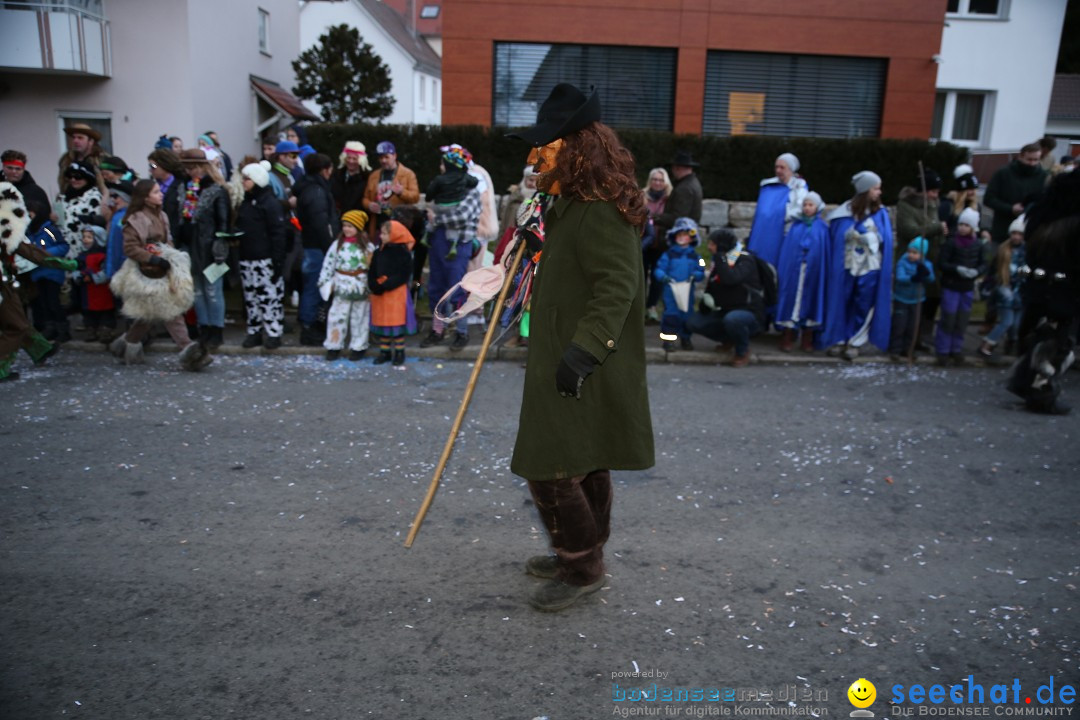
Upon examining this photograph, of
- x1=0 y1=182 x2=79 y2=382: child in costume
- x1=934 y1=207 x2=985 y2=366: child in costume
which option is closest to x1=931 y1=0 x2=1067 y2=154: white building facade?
x1=934 y1=207 x2=985 y2=366: child in costume

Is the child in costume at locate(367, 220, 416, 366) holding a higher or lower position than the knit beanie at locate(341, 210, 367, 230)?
lower

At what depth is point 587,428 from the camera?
353cm

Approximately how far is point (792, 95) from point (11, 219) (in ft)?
44.5

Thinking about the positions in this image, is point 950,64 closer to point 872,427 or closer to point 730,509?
point 872,427

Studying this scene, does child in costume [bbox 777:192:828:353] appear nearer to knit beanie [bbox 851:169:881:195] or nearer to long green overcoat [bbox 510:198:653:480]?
knit beanie [bbox 851:169:881:195]

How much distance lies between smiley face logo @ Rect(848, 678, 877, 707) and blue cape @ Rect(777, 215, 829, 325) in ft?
20.4

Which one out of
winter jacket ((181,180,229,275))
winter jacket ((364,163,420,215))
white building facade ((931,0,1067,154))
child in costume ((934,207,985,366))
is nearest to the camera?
winter jacket ((181,180,229,275))

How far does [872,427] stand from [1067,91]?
3059 cm

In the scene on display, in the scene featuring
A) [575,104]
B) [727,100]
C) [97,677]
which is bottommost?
[97,677]

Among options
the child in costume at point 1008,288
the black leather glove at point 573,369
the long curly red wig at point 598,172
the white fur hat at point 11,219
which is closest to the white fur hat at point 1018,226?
the child in costume at point 1008,288

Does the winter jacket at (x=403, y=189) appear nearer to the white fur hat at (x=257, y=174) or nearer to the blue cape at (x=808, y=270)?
the white fur hat at (x=257, y=174)

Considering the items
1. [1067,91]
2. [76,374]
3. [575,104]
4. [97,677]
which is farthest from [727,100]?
[1067,91]

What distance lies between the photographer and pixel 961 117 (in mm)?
21547

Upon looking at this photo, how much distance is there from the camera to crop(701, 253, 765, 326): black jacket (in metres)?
8.44
